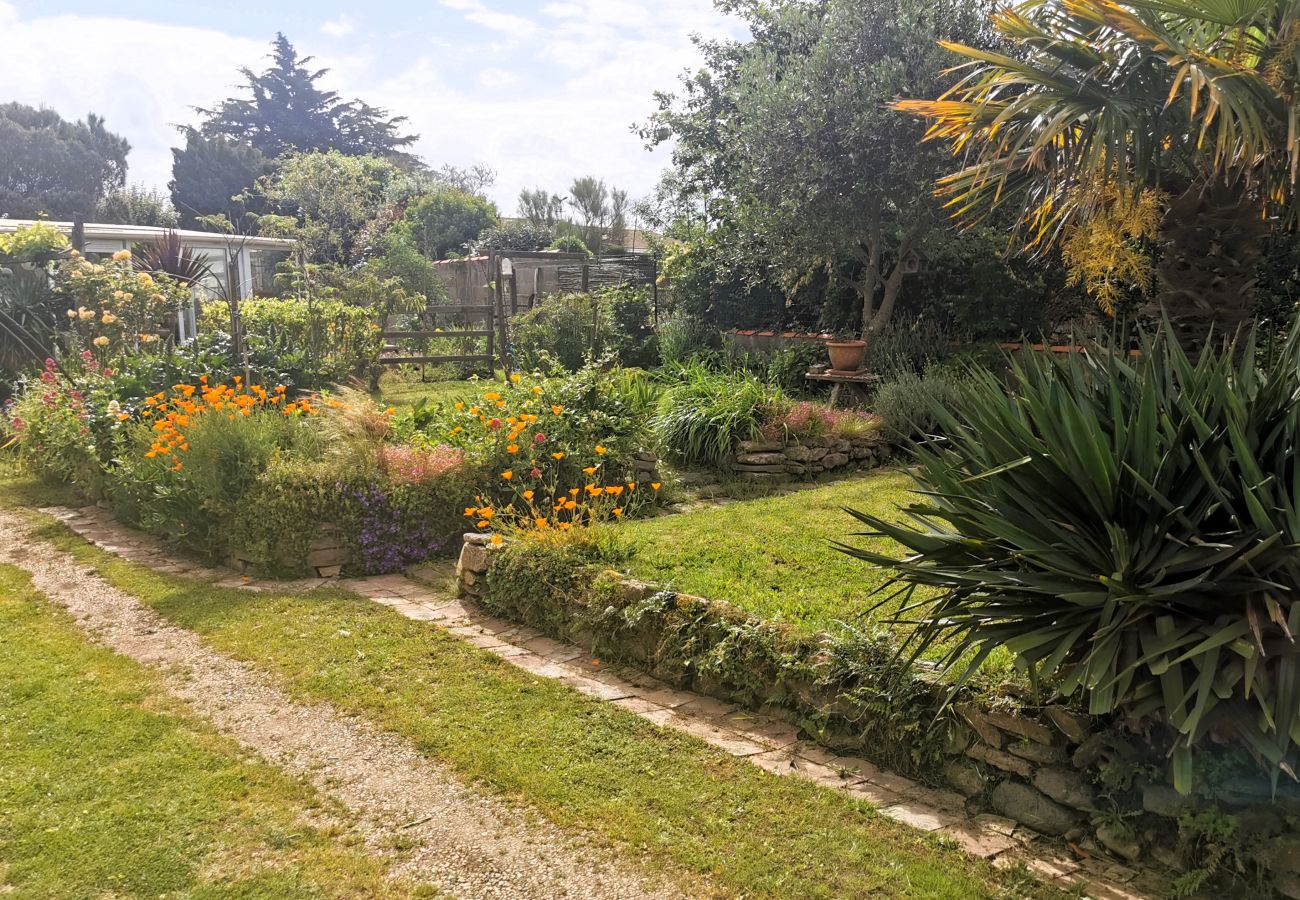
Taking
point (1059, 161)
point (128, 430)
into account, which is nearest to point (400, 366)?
point (128, 430)

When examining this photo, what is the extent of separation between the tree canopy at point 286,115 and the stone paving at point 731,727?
3949 cm

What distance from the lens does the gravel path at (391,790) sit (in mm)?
2932

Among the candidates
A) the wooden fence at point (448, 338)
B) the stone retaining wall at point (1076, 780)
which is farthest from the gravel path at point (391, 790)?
the wooden fence at point (448, 338)

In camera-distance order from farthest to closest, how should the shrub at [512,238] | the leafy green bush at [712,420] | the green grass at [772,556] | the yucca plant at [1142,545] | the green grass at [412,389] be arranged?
1. the shrub at [512,238]
2. the green grass at [412,389]
3. the leafy green bush at [712,420]
4. the green grass at [772,556]
5. the yucca plant at [1142,545]

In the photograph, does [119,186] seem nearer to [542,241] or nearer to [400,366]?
[542,241]

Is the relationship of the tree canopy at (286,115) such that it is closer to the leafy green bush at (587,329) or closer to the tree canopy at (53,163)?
the tree canopy at (53,163)

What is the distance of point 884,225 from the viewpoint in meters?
11.1

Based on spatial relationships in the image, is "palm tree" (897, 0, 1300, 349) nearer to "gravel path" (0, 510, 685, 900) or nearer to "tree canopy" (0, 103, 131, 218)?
"gravel path" (0, 510, 685, 900)

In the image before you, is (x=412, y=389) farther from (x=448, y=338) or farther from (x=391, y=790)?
(x=391, y=790)

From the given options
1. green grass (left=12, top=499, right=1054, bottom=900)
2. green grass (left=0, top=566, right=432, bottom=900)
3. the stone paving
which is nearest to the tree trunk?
the stone paving

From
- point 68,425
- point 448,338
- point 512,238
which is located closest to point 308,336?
point 448,338

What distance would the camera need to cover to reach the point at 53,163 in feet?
132

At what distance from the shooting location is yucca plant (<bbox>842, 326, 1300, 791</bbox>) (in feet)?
9.01

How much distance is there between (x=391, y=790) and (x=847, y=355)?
8136 mm
